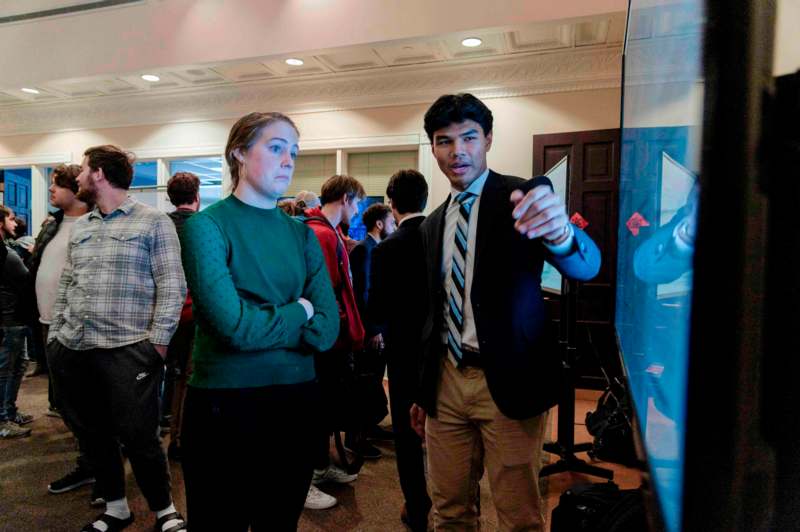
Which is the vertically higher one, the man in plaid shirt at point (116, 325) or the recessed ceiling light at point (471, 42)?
the recessed ceiling light at point (471, 42)

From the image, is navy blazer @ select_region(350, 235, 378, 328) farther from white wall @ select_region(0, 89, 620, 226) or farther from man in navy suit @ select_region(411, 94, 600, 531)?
white wall @ select_region(0, 89, 620, 226)

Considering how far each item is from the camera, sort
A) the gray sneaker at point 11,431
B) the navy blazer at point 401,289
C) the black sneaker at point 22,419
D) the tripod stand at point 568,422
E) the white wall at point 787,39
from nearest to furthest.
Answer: the white wall at point 787,39 < the navy blazer at point 401,289 < the tripod stand at point 568,422 < the gray sneaker at point 11,431 < the black sneaker at point 22,419

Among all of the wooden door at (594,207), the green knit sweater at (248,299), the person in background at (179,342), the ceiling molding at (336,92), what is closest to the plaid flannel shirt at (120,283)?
the person in background at (179,342)

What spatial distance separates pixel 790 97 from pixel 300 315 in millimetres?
1170

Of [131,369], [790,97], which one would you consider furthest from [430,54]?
[790,97]

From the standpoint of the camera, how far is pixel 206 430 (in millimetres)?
1271

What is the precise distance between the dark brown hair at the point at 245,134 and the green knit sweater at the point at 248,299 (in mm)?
103

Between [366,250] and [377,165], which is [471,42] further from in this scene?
[366,250]

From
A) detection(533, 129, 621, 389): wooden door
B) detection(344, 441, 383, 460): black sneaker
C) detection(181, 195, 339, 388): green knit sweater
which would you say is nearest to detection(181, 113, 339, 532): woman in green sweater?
detection(181, 195, 339, 388): green knit sweater

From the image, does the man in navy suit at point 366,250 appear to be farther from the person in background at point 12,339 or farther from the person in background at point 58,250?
the person in background at point 12,339

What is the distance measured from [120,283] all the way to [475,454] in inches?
59.6

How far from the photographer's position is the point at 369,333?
2.82m

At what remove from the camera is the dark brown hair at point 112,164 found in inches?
78.6

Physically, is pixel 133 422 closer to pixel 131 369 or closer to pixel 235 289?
pixel 131 369
